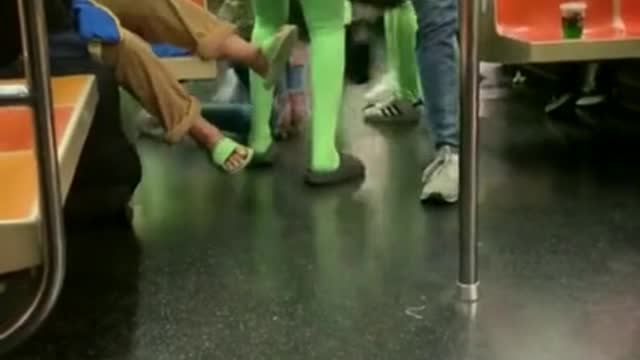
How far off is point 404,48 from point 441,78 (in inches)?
35.2

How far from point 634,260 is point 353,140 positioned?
1.29 m

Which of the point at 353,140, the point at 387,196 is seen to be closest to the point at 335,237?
the point at 387,196

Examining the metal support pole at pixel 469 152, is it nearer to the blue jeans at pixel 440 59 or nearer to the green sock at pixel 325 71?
the blue jeans at pixel 440 59

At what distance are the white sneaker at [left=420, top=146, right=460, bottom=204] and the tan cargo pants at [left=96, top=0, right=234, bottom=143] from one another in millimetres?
548

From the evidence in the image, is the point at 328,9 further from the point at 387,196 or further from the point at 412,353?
the point at 412,353

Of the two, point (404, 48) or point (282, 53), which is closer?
point (282, 53)

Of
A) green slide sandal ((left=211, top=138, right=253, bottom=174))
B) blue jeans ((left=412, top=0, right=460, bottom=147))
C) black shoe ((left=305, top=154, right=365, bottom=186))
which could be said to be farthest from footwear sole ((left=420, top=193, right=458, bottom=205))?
green slide sandal ((left=211, top=138, right=253, bottom=174))

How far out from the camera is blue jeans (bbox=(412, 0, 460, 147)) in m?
2.52

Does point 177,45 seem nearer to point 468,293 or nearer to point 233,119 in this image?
point 233,119

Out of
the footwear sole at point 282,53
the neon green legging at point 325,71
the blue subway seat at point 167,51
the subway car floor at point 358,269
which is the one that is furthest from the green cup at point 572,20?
the blue subway seat at point 167,51

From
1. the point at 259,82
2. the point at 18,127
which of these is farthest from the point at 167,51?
the point at 18,127

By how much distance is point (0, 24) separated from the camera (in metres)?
A: 1.33

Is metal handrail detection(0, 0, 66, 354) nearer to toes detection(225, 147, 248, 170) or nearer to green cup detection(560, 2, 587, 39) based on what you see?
toes detection(225, 147, 248, 170)

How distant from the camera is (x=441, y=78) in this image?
254cm
